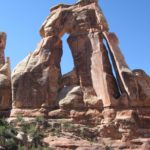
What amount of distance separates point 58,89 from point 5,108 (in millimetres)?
5345

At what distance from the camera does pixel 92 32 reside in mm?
44469

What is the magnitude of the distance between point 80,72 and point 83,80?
38.5 inches

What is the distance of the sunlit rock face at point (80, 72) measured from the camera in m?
41.4

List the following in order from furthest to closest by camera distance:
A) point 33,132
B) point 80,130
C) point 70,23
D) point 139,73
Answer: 1. point 70,23
2. point 139,73
3. point 80,130
4. point 33,132

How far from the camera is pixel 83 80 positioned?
1710 inches

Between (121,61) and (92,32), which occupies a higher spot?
(92,32)

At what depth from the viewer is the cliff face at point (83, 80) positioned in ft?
134

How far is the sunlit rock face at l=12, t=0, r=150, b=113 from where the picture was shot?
1629 inches

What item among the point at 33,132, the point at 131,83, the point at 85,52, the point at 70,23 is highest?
the point at 70,23

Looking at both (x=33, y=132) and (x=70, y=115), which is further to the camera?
(x=70, y=115)

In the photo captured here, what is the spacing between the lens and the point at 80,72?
44.0m

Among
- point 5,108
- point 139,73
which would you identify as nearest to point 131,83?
point 139,73

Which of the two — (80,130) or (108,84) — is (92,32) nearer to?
(108,84)

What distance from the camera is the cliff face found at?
134 feet
